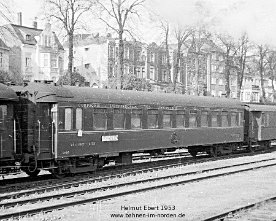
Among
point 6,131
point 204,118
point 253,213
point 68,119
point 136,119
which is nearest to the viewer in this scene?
point 253,213

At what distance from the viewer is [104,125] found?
59.1 feet

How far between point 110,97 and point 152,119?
285 cm

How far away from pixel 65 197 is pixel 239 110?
16.2 meters

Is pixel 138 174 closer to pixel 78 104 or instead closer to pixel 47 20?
pixel 78 104

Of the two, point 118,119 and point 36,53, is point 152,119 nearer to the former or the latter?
point 118,119

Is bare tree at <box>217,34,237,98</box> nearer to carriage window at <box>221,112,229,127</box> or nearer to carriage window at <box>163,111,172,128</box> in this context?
carriage window at <box>221,112,229,127</box>

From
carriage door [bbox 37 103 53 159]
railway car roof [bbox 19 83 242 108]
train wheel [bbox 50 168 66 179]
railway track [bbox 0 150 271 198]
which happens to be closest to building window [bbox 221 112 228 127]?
railway car roof [bbox 19 83 242 108]

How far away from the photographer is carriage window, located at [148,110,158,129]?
20250mm

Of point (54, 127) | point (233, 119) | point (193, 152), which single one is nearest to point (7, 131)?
point (54, 127)

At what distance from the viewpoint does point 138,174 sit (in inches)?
733

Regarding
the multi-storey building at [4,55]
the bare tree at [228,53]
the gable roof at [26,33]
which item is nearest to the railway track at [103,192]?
the bare tree at [228,53]

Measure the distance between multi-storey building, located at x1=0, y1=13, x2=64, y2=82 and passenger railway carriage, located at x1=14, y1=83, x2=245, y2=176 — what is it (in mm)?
37094

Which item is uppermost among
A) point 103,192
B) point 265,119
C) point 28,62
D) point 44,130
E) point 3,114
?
point 28,62

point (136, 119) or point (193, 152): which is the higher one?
point (136, 119)
